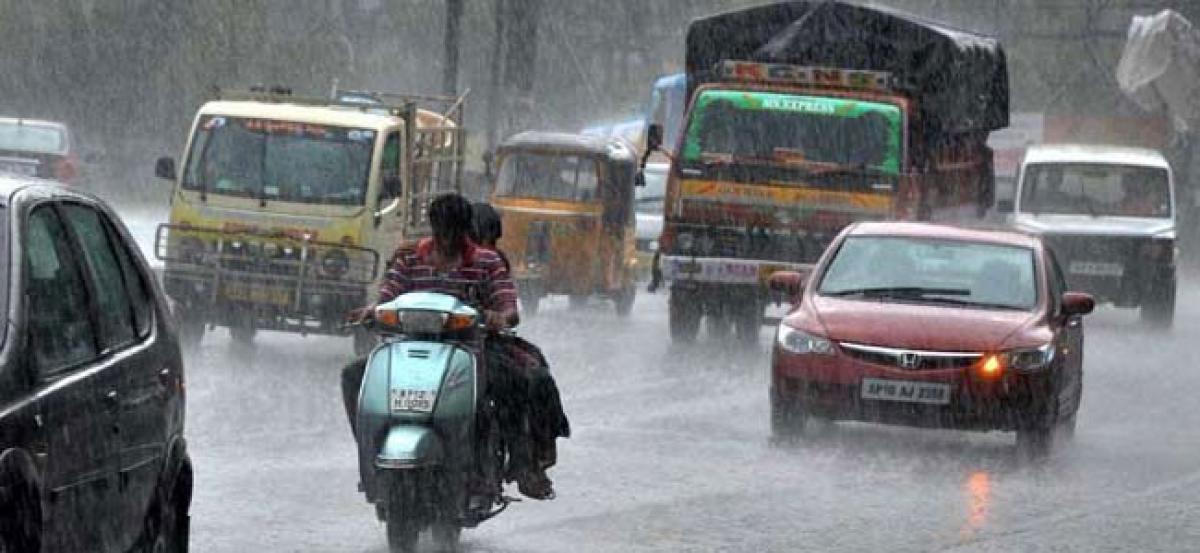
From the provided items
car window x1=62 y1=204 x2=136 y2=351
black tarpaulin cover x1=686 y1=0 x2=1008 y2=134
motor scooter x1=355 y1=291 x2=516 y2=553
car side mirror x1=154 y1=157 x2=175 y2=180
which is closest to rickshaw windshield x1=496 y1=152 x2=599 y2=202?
black tarpaulin cover x1=686 y1=0 x2=1008 y2=134

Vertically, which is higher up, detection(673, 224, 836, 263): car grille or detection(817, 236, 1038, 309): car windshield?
detection(817, 236, 1038, 309): car windshield

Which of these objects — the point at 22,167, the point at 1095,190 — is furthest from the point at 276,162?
the point at 22,167

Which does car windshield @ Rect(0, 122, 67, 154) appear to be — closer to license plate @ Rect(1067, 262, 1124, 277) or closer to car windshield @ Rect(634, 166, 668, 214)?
car windshield @ Rect(634, 166, 668, 214)

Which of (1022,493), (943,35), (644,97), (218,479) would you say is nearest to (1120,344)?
Result: (943,35)

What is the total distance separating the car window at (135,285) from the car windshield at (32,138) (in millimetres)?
33026

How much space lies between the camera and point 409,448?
10.1 m

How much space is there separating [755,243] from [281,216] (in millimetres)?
4656

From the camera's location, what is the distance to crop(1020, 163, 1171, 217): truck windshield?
3062cm

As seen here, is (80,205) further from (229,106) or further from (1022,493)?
(229,106)

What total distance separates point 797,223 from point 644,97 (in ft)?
143

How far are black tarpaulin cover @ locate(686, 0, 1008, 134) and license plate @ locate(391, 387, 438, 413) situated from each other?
612 inches

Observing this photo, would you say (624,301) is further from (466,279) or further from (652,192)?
(466,279)

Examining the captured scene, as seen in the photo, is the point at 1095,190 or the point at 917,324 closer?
the point at 917,324

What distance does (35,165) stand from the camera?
129ft
